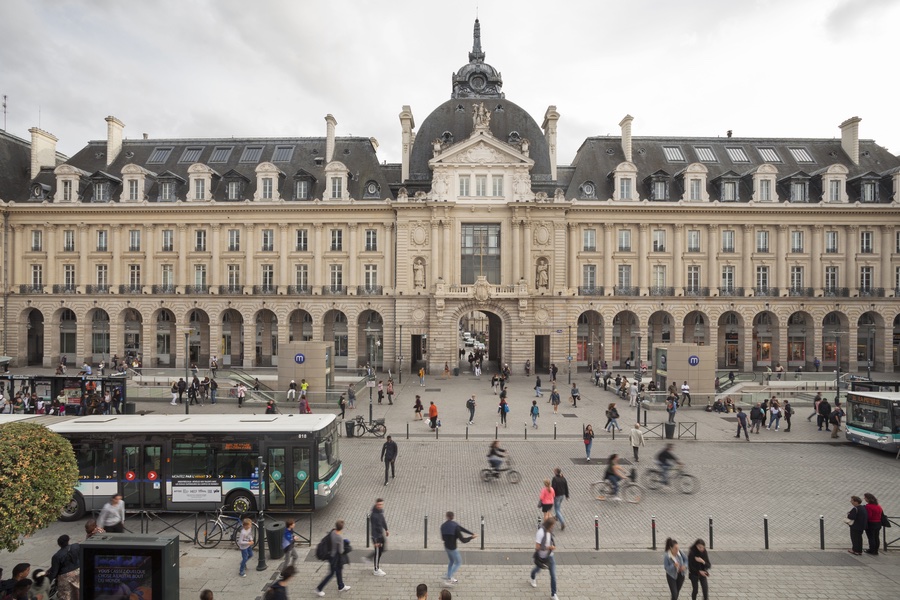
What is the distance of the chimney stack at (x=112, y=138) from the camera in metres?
56.3

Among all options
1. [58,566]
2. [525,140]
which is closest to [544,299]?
[525,140]

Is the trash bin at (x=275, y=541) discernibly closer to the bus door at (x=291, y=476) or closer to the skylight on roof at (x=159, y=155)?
the bus door at (x=291, y=476)

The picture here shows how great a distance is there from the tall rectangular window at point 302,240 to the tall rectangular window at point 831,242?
167 feet

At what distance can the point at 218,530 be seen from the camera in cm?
1412

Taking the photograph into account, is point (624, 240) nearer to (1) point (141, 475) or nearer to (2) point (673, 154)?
(2) point (673, 154)

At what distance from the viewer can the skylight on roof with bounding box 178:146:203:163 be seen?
2239 inches

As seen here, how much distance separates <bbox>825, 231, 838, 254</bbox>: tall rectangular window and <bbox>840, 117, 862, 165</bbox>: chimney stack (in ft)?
31.9

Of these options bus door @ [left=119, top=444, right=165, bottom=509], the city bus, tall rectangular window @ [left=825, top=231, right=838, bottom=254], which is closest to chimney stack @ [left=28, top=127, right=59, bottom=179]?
the city bus

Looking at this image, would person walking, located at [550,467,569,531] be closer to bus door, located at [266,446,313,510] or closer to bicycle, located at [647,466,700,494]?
bicycle, located at [647,466,700,494]

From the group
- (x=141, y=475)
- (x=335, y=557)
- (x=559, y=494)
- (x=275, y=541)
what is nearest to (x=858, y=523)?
(x=559, y=494)

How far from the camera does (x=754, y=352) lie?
53.2 metres

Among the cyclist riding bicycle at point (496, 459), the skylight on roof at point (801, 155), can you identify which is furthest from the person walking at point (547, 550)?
the skylight on roof at point (801, 155)

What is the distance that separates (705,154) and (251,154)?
48460mm

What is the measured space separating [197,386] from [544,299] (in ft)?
99.9
